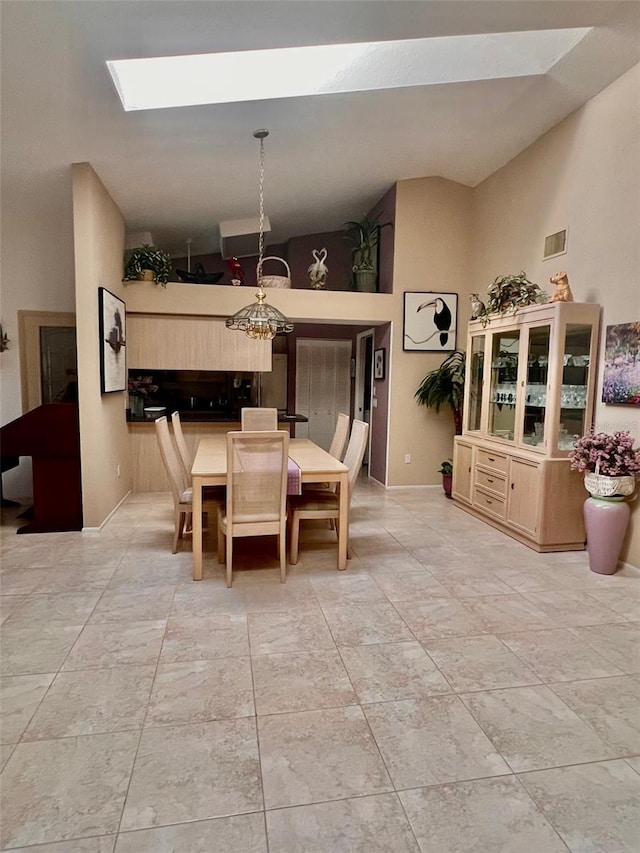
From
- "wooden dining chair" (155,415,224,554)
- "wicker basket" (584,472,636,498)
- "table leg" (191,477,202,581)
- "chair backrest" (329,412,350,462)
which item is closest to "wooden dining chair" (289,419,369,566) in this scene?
"chair backrest" (329,412,350,462)

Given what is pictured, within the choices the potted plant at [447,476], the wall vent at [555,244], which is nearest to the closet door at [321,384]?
the potted plant at [447,476]

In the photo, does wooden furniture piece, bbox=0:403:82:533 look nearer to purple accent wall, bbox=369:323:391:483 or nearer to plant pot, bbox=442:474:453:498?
purple accent wall, bbox=369:323:391:483

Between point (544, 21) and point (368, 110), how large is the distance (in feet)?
4.28

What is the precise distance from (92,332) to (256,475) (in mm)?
2110

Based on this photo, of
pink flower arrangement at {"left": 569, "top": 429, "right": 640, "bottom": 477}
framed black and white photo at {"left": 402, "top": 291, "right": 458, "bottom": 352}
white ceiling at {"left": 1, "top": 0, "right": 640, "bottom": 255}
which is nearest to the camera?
white ceiling at {"left": 1, "top": 0, "right": 640, "bottom": 255}

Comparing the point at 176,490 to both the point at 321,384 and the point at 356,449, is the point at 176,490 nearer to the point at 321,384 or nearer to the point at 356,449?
the point at 356,449

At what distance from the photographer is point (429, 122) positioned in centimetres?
402

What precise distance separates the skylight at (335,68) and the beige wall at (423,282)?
6.75 feet

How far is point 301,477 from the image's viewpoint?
326 cm

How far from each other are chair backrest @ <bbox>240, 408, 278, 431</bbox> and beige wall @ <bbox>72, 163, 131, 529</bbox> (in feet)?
4.11

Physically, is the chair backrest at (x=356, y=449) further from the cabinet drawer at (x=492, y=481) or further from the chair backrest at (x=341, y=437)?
the cabinet drawer at (x=492, y=481)

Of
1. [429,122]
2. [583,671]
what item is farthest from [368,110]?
[583,671]

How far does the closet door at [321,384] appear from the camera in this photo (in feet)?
24.3

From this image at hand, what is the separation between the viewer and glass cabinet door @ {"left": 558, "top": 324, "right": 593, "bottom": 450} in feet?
12.3
